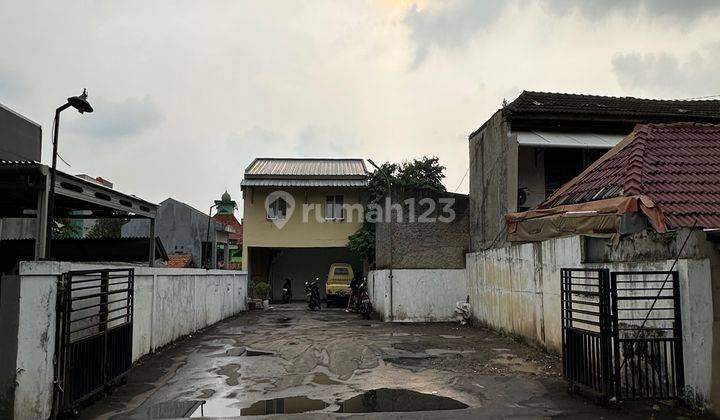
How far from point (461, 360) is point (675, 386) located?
157 inches

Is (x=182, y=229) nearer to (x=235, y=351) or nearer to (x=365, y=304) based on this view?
(x=365, y=304)

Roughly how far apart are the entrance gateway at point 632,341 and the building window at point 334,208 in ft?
61.0

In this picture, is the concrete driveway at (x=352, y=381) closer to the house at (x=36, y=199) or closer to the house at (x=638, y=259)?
the house at (x=638, y=259)

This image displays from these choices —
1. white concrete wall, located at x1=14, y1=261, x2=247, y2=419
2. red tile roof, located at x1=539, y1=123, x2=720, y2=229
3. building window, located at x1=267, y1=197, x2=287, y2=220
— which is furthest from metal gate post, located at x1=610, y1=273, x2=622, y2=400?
building window, located at x1=267, y1=197, x2=287, y2=220

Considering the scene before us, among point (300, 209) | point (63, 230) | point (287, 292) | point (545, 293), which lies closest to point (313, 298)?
point (300, 209)

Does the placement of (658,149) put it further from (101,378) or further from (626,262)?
(101,378)

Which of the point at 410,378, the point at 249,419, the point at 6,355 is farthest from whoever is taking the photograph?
the point at 410,378

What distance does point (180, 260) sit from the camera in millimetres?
26859

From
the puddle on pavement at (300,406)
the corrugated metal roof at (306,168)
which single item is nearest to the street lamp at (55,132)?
the puddle on pavement at (300,406)

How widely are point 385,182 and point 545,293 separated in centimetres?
1384

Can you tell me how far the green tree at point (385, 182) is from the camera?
76.6 ft

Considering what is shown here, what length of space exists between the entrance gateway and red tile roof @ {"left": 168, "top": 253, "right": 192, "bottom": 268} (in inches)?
843

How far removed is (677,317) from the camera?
6.36 meters

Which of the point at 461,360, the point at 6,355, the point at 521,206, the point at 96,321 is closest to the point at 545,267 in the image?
the point at 461,360
